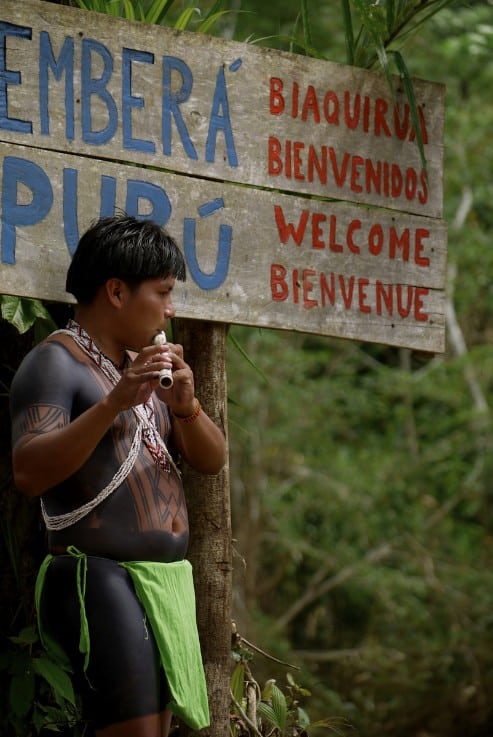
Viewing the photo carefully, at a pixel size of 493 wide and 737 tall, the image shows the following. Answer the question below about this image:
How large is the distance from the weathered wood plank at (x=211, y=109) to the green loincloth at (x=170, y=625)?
117 centimetres

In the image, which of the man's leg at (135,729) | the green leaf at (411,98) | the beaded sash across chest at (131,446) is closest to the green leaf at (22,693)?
the man's leg at (135,729)

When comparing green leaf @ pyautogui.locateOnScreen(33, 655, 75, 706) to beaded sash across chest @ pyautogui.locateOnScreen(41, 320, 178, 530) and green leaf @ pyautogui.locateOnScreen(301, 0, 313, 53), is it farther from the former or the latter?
green leaf @ pyautogui.locateOnScreen(301, 0, 313, 53)

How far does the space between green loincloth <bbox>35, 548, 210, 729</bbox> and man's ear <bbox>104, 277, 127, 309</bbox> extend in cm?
60

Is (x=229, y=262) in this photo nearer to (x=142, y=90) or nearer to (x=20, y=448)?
(x=142, y=90)

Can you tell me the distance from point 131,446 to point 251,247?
91 cm

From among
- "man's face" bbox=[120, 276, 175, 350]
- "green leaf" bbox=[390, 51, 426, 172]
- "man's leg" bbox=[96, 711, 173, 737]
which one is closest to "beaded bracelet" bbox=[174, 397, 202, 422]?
"man's face" bbox=[120, 276, 175, 350]

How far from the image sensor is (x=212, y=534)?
3.60 metres

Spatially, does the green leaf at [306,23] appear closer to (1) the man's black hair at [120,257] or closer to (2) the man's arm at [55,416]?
(1) the man's black hair at [120,257]

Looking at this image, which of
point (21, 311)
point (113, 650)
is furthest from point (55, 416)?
point (21, 311)

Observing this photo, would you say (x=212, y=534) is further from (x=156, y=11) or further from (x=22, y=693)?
(x=156, y=11)

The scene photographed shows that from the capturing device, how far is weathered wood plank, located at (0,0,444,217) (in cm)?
331

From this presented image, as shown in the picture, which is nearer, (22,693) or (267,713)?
(22,693)

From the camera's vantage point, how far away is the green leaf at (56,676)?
3.13 metres

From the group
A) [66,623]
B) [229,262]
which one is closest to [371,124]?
[229,262]
